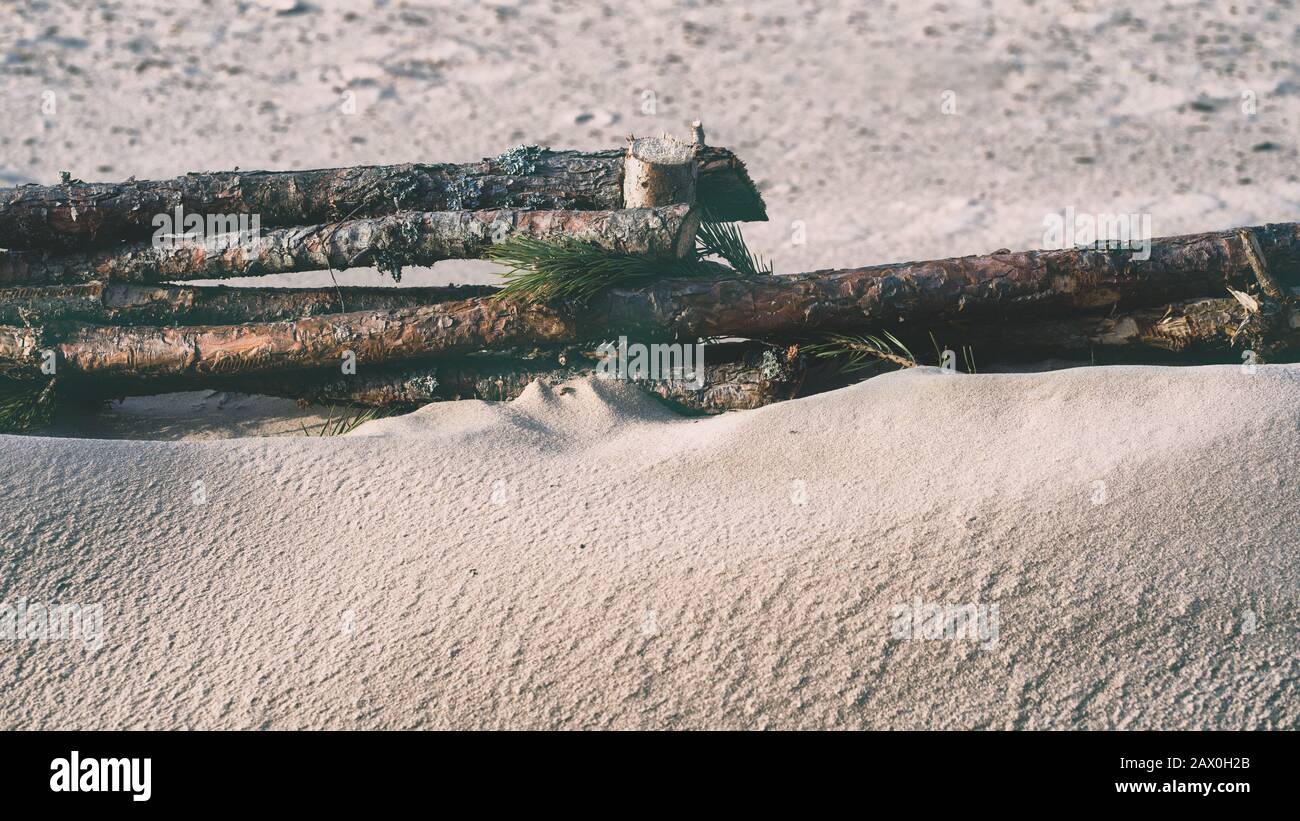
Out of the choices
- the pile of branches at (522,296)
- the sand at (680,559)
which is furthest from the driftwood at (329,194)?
the sand at (680,559)

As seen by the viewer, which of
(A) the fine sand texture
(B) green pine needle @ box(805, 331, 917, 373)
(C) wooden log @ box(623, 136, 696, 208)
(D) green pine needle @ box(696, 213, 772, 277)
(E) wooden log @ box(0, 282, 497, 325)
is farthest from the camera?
(D) green pine needle @ box(696, 213, 772, 277)

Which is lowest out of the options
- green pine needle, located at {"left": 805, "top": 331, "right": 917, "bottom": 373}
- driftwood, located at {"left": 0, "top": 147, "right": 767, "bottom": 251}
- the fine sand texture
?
the fine sand texture

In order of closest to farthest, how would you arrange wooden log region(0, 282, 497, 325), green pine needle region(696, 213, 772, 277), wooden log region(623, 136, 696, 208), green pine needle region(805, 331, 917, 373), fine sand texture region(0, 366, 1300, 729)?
1. fine sand texture region(0, 366, 1300, 729)
2. green pine needle region(805, 331, 917, 373)
3. wooden log region(623, 136, 696, 208)
4. wooden log region(0, 282, 497, 325)
5. green pine needle region(696, 213, 772, 277)

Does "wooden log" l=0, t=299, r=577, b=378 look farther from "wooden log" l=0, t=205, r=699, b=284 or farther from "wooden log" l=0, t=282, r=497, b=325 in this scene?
"wooden log" l=0, t=205, r=699, b=284

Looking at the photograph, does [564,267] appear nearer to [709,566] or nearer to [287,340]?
[287,340]

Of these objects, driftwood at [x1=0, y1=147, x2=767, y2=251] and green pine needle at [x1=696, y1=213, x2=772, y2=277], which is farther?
green pine needle at [x1=696, y1=213, x2=772, y2=277]

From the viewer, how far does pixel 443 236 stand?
4.82m

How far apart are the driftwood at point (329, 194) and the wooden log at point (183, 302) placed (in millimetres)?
234

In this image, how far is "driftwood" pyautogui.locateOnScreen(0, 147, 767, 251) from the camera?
5.03 meters

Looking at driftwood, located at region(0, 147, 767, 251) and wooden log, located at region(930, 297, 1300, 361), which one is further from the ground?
driftwood, located at region(0, 147, 767, 251)

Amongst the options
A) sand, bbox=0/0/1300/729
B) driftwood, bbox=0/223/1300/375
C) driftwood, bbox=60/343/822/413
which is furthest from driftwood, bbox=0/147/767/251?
sand, bbox=0/0/1300/729

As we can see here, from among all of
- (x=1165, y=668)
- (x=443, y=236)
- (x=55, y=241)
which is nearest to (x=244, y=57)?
(x=55, y=241)

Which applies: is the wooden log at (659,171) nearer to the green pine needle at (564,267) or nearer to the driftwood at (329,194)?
the driftwood at (329,194)

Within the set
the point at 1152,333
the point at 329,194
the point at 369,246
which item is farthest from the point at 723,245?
the point at 1152,333
